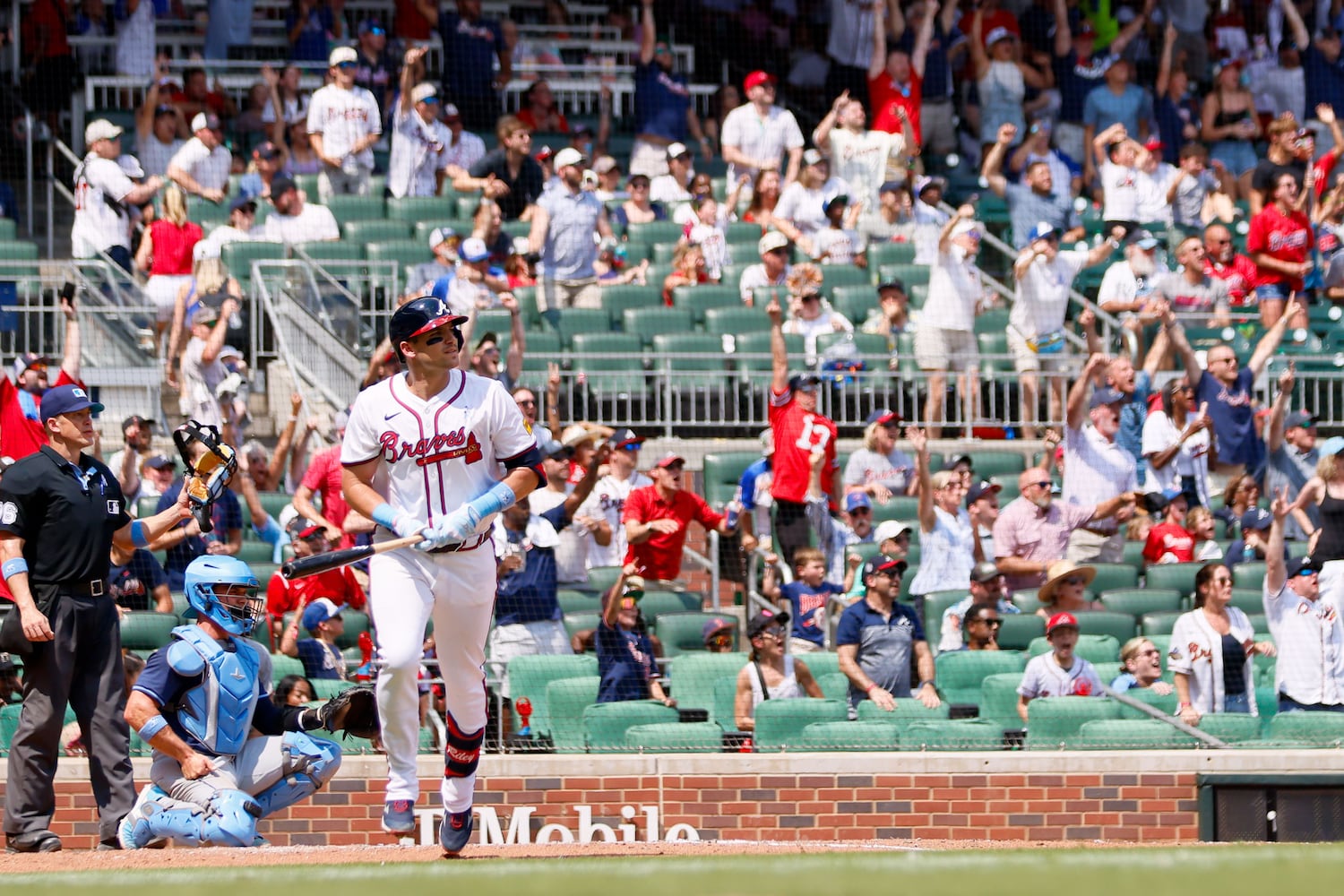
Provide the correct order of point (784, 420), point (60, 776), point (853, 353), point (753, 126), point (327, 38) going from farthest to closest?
point (327, 38)
point (753, 126)
point (853, 353)
point (784, 420)
point (60, 776)

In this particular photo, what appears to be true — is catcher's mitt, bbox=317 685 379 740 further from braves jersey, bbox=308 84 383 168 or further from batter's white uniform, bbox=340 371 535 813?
braves jersey, bbox=308 84 383 168

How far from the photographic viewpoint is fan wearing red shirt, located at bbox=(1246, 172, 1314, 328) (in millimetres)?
14000

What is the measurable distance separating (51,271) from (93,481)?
6.15 metres

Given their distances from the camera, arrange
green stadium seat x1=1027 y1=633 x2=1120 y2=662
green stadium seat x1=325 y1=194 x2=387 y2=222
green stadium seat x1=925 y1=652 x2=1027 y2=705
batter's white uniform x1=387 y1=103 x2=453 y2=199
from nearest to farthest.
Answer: green stadium seat x1=925 y1=652 x2=1027 y2=705, green stadium seat x1=1027 y1=633 x2=1120 y2=662, green stadium seat x1=325 y1=194 x2=387 y2=222, batter's white uniform x1=387 y1=103 x2=453 y2=199

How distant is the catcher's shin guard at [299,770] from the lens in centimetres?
694

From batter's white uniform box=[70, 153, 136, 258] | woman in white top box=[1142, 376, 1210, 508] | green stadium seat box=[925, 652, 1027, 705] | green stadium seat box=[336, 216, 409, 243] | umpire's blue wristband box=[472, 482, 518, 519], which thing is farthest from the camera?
green stadium seat box=[336, 216, 409, 243]

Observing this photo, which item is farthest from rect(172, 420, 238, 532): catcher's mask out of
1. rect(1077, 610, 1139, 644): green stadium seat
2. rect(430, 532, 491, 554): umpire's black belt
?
rect(1077, 610, 1139, 644): green stadium seat

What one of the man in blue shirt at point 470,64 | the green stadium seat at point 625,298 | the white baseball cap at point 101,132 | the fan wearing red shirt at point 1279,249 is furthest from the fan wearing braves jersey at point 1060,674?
the man in blue shirt at point 470,64

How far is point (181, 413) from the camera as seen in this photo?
38.7 feet

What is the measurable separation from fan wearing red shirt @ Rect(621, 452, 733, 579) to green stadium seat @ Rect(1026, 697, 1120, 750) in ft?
7.86

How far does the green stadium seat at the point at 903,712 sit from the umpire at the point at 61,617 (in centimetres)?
354

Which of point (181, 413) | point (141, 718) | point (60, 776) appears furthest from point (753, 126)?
point (141, 718)

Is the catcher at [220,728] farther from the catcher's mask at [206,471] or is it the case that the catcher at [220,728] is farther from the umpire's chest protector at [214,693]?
the catcher's mask at [206,471]

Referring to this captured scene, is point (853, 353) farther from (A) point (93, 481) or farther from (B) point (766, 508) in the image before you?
(A) point (93, 481)
